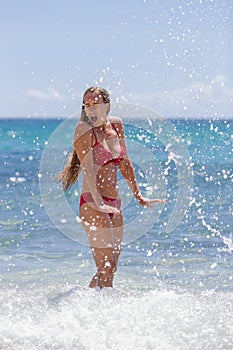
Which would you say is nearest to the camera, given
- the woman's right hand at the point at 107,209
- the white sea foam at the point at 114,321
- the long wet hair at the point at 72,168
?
the white sea foam at the point at 114,321

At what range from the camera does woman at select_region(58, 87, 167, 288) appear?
4.91 meters

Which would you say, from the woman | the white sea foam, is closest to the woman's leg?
the woman

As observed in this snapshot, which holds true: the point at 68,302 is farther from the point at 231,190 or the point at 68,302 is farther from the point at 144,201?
the point at 231,190

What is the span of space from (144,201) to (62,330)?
1.26m

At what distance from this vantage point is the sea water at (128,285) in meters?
4.34

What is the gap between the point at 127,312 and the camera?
4758mm

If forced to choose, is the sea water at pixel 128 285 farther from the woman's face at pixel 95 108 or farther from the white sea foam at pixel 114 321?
the woman's face at pixel 95 108

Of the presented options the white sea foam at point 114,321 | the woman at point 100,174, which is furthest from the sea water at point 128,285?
the woman at point 100,174

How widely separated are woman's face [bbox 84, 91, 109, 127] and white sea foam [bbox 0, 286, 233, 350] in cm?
121

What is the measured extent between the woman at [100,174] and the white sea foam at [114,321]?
0.95 ft

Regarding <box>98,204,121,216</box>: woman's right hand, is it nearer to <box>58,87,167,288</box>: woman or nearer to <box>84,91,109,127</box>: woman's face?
<box>58,87,167,288</box>: woman

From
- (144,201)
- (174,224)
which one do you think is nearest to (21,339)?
(144,201)

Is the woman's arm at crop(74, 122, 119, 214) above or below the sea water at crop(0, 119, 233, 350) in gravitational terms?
above

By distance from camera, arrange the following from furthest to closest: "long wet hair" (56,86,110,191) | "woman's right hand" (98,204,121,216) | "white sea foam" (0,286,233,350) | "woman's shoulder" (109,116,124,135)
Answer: "woman's shoulder" (109,116,124,135) < "long wet hair" (56,86,110,191) < "woman's right hand" (98,204,121,216) < "white sea foam" (0,286,233,350)
